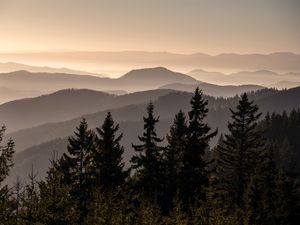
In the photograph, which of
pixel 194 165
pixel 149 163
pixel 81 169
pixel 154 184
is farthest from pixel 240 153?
pixel 81 169

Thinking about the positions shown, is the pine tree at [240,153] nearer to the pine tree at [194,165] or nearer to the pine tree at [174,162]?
the pine tree at [194,165]

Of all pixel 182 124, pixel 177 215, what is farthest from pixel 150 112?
pixel 177 215

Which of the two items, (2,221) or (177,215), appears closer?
(2,221)

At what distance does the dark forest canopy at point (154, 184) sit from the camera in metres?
22.7

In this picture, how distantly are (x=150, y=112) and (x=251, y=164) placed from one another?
11954mm

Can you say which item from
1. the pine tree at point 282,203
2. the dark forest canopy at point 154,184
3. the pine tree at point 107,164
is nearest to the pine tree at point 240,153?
the dark forest canopy at point 154,184

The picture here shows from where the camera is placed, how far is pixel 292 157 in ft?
404

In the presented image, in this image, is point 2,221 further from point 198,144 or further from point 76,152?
point 198,144

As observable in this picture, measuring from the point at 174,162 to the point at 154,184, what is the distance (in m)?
2.42

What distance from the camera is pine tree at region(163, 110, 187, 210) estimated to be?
3634 centimetres

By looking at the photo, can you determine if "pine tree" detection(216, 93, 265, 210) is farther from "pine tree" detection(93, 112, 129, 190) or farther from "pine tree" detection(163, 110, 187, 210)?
"pine tree" detection(93, 112, 129, 190)

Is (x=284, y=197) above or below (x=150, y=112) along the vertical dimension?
below

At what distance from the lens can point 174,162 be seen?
3691 cm

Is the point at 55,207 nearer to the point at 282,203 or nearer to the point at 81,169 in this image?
the point at 81,169
